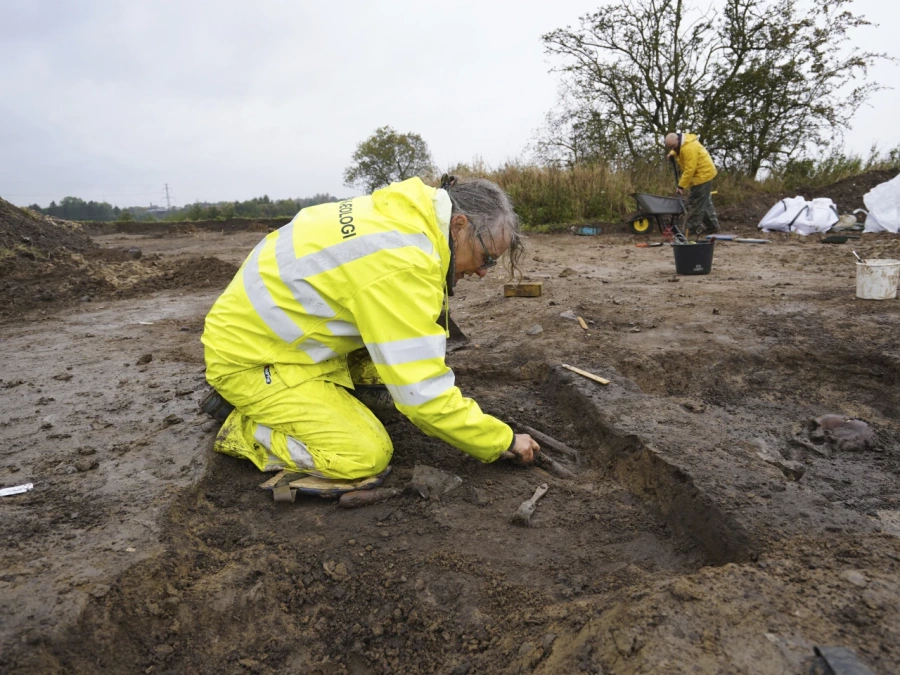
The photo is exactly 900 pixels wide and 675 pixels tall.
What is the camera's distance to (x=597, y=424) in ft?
10.6

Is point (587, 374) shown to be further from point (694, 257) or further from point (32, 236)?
point (32, 236)

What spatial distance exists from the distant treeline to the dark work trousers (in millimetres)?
15687

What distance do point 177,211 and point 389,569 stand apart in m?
26.9

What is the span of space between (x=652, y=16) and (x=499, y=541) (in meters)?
16.5

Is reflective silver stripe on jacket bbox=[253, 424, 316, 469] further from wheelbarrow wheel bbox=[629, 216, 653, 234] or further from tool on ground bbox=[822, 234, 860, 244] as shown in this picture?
wheelbarrow wheel bbox=[629, 216, 653, 234]

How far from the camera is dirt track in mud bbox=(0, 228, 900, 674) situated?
167 centimetres

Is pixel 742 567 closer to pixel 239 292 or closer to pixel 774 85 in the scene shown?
pixel 239 292

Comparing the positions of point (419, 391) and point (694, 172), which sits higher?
point (694, 172)

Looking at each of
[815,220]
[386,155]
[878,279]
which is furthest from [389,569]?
[386,155]

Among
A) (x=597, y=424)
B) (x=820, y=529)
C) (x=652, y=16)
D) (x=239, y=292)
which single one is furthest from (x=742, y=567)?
(x=652, y=16)

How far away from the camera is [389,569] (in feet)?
7.34

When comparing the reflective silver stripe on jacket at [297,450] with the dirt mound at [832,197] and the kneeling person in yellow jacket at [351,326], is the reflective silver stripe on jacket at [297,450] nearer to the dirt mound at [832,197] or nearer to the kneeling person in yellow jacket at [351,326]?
the kneeling person in yellow jacket at [351,326]

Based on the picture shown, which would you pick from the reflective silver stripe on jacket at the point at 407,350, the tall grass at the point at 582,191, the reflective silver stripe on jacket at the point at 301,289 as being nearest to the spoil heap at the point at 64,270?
the reflective silver stripe on jacket at the point at 301,289

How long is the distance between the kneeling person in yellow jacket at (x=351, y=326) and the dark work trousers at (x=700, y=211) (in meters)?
8.89
